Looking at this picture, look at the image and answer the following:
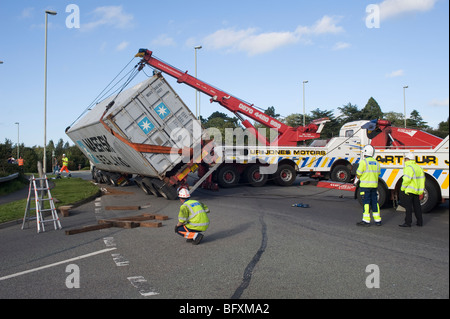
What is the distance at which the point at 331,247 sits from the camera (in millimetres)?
5941

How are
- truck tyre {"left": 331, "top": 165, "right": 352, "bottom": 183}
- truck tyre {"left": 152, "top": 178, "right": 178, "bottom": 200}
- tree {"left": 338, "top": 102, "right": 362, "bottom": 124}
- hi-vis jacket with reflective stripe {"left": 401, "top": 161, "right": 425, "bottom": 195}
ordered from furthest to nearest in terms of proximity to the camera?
tree {"left": 338, "top": 102, "right": 362, "bottom": 124} < truck tyre {"left": 331, "top": 165, "right": 352, "bottom": 183} < truck tyre {"left": 152, "top": 178, "right": 178, "bottom": 200} < hi-vis jacket with reflective stripe {"left": 401, "top": 161, "right": 425, "bottom": 195}

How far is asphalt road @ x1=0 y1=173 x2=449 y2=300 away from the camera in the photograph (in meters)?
4.16

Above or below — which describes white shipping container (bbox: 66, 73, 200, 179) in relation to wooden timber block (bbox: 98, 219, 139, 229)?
above

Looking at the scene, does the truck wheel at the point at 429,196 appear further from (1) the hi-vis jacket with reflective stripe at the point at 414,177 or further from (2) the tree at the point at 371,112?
(2) the tree at the point at 371,112

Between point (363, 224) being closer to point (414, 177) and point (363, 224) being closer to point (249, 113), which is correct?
point (414, 177)

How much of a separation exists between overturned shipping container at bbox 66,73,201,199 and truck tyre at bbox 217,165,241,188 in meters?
3.37

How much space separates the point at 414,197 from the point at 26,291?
6703 millimetres

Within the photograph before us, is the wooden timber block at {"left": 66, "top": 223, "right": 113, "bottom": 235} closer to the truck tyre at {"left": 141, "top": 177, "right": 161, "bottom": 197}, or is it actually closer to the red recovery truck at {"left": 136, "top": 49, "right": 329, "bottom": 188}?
A: the truck tyre at {"left": 141, "top": 177, "right": 161, "bottom": 197}

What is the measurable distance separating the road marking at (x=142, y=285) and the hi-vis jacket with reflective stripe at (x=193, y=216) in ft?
6.08

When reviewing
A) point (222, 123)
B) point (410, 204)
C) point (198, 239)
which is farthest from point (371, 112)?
point (198, 239)

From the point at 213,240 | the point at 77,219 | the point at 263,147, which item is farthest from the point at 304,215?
the point at 263,147

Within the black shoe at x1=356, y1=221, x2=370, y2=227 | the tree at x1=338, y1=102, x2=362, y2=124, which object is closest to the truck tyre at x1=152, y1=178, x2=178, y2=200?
the black shoe at x1=356, y1=221, x2=370, y2=227

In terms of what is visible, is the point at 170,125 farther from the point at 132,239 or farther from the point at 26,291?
the point at 26,291
